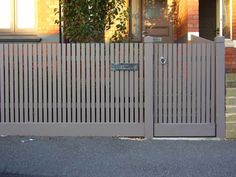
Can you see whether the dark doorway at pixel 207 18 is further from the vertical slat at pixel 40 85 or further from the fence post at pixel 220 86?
the vertical slat at pixel 40 85

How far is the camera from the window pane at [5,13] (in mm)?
14312

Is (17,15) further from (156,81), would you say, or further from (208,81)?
(208,81)

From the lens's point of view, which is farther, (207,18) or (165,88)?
(207,18)

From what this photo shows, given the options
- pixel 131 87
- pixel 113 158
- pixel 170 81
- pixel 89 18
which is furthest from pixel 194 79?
pixel 89 18

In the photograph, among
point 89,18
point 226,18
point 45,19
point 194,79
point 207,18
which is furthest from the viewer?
point 207,18

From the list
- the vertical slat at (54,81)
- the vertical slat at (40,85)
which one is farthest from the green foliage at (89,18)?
the vertical slat at (40,85)

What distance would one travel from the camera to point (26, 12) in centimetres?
1430

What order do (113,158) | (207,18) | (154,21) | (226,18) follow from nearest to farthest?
(113,158) → (226,18) → (207,18) → (154,21)

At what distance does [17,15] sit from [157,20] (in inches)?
149

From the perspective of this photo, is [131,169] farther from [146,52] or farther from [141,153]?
[146,52]

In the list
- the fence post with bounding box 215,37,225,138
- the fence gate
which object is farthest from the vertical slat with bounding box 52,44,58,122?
the fence post with bounding box 215,37,225,138

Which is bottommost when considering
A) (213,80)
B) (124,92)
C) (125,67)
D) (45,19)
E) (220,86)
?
(124,92)

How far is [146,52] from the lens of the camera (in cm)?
1026

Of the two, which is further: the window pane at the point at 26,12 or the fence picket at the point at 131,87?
the window pane at the point at 26,12
